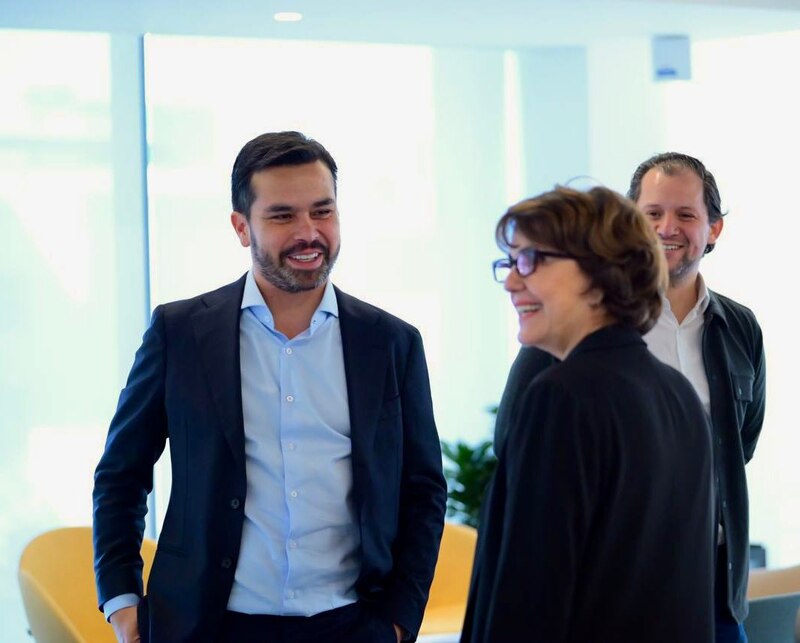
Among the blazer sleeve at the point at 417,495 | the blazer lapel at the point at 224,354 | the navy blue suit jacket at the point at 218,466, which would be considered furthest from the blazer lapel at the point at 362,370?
the blazer lapel at the point at 224,354

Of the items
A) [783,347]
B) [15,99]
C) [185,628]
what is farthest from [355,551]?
[783,347]

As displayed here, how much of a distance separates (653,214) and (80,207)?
3769 mm

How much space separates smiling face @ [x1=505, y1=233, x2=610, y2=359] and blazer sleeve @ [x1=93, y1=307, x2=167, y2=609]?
1049 mm

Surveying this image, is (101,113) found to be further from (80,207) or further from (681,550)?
(681,550)

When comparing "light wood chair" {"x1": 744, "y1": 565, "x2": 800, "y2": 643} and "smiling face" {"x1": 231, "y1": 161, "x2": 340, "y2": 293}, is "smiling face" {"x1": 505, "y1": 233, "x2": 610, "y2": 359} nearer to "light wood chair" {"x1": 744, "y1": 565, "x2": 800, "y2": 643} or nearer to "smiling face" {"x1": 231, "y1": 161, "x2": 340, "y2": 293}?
"smiling face" {"x1": 231, "y1": 161, "x2": 340, "y2": 293}

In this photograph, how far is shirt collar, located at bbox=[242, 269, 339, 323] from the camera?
2721 millimetres

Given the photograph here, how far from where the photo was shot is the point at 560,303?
1932 mm

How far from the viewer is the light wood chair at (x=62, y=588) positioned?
12.6ft

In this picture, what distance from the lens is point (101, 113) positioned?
6.09 meters

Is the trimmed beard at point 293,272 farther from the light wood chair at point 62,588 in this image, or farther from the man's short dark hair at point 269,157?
the light wood chair at point 62,588

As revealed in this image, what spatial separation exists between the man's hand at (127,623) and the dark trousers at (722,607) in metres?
1.32

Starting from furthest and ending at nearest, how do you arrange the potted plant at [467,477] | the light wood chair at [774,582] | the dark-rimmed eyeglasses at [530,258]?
the potted plant at [467,477] < the light wood chair at [774,582] < the dark-rimmed eyeglasses at [530,258]

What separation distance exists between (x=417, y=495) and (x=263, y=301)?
0.58 metres

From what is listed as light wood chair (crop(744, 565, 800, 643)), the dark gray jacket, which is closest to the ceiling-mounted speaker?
light wood chair (crop(744, 565, 800, 643))
